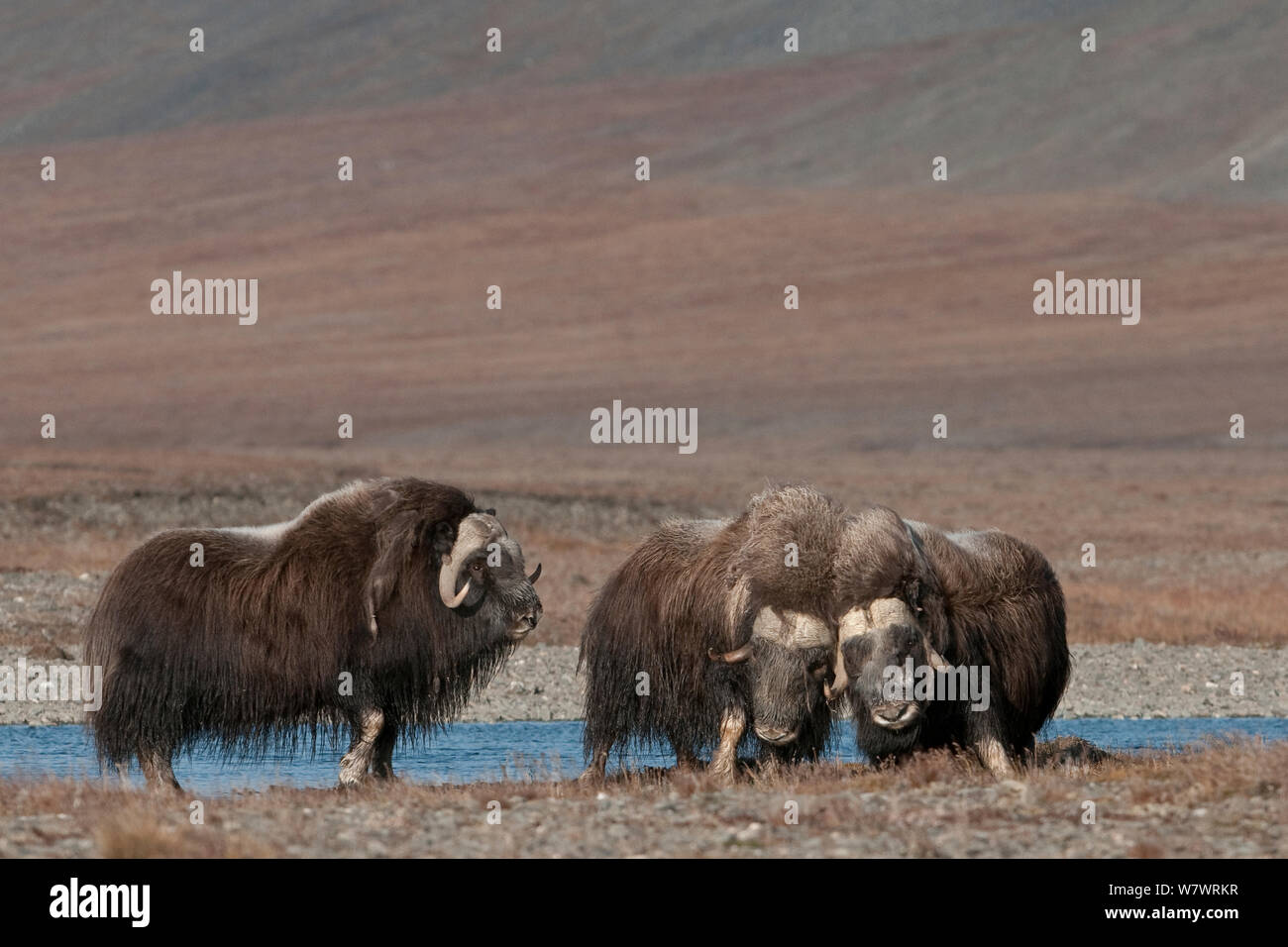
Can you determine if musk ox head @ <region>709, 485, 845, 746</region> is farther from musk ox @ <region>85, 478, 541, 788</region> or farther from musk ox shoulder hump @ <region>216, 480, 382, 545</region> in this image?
musk ox shoulder hump @ <region>216, 480, 382, 545</region>

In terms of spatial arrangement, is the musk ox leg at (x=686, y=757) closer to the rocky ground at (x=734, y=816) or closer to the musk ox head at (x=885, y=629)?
the rocky ground at (x=734, y=816)

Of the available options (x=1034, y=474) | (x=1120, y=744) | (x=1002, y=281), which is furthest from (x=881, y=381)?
(x=1120, y=744)

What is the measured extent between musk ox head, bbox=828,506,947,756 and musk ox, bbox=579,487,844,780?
283mm

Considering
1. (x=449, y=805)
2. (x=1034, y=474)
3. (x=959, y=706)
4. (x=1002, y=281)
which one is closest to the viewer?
(x=449, y=805)

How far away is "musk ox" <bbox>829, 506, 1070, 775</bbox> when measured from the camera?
11578mm

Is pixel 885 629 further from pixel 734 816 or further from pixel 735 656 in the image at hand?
pixel 734 816

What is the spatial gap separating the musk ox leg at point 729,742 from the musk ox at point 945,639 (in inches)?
30.2

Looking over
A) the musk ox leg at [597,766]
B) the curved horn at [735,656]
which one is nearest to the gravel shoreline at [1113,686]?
the musk ox leg at [597,766]

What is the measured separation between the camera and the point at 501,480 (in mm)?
58500

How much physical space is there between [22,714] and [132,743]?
6576 mm

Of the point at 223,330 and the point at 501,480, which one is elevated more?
the point at 223,330

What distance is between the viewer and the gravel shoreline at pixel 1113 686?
1978 cm
